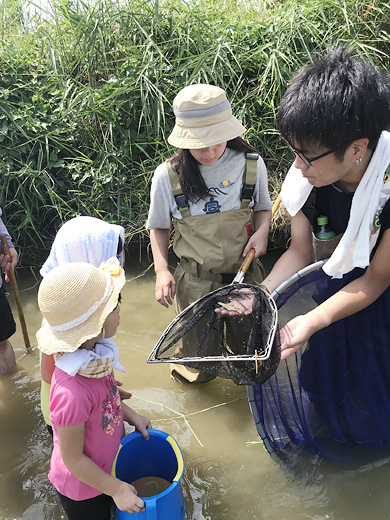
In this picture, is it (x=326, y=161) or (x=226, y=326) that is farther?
(x=226, y=326)

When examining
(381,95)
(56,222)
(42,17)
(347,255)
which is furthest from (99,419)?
(42,17)

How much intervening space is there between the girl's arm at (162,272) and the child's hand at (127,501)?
3.38 feet

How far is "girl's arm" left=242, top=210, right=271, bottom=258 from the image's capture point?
2.55m

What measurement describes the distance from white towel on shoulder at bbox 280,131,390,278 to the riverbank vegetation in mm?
1997

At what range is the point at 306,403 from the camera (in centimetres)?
237

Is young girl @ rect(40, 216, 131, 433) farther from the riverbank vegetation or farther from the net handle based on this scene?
the riverbank vegetation

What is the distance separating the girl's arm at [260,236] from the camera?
2547 millimetres

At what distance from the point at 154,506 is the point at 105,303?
2.39 feet

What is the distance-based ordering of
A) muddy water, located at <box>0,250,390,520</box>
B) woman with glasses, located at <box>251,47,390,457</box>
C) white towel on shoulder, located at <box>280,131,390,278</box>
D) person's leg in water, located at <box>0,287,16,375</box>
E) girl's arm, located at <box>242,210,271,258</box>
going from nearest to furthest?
1. woman with glasses, located at <box>251,47,390,457</box>
2. white towel on shoulder, located at <box>280,131,390,278</box>
3. muddy water, located at <box>0,250,390,520</box>
4. girl's arm, located at <box>242,210,271,258</box>
5. person's leg in water, located at <box>0,287,16,375</box>

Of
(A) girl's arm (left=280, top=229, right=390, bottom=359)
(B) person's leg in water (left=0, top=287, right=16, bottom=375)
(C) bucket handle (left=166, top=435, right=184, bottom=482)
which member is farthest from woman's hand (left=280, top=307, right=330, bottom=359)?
(B) person's leg in water (left=0, top=287, right=16, bottom=375)

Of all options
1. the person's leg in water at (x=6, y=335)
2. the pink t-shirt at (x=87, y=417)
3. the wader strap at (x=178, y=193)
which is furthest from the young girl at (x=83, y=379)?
the person's leg in water at (x=6, y=335)

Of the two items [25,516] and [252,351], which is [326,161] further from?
[25,516]

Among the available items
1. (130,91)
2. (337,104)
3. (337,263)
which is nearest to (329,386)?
(337,263)

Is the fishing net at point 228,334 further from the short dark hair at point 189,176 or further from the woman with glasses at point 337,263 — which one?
the short dark hair at point 189,176
